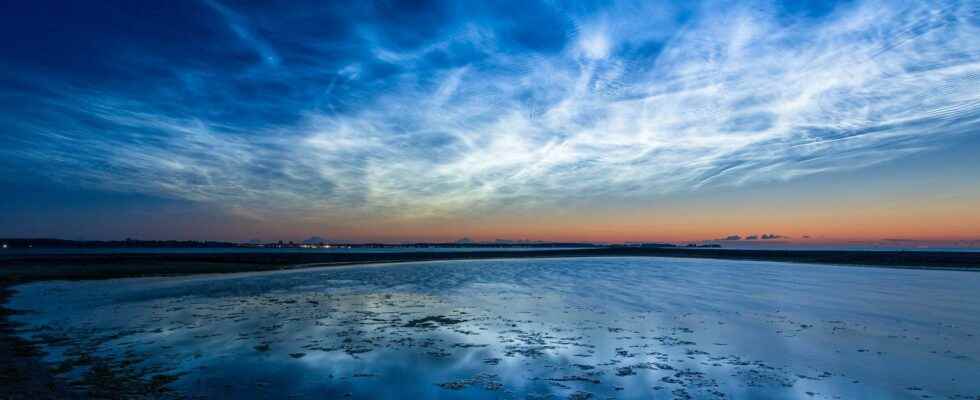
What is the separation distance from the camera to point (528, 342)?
1336 centimetres

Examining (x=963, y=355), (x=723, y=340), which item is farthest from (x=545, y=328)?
(x=963, y=355)

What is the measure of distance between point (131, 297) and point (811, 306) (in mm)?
33329

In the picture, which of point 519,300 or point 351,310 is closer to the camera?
point 351,310

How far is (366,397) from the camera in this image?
28.2 feet

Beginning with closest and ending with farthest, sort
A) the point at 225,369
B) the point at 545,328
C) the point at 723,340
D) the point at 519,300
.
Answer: the point at 225,369 → the point at 723,340 → the point at 545,328 → the point at 519,300

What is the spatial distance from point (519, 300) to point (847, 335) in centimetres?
1309

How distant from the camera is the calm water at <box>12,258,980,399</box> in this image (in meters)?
9.37

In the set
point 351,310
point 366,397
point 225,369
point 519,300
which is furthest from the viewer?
point 519,300

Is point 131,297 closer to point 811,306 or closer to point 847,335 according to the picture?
point 847,335

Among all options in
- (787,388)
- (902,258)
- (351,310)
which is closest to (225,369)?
(351,310)

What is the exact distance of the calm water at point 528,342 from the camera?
30.7 feet

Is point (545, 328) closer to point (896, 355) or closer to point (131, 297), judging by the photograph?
point (896, 355)

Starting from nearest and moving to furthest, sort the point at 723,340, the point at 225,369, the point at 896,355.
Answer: the point at 225,369 < the point at 896,355 < the point at 723,340

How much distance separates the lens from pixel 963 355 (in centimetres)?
1186
